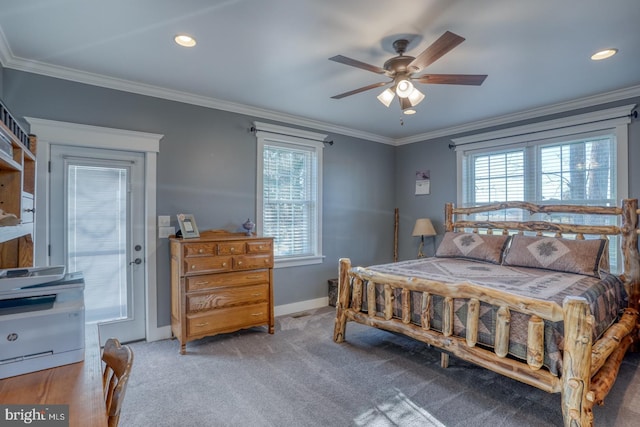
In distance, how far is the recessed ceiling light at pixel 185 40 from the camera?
2.28 metres

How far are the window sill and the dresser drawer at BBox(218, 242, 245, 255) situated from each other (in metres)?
0.75

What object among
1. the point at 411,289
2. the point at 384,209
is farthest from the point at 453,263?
the point at 384,209

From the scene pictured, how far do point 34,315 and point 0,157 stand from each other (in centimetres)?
64

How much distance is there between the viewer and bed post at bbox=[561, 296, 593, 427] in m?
1.79

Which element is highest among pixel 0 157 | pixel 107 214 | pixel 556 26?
pixel 556 26

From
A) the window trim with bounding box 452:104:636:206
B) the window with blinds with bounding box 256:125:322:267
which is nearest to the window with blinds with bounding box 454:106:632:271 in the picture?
the window trim with bounding box 452:104:636:206

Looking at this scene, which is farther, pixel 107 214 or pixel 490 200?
pixel 490 200

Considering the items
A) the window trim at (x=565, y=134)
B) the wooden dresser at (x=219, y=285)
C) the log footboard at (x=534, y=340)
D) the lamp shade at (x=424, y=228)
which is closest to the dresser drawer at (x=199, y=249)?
the wooden dresser at (x=219, y=285)

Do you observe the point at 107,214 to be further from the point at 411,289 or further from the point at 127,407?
the point at 411,289

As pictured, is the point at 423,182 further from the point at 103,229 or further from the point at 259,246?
the point at 103,229

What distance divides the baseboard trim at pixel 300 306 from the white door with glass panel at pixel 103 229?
1533 millimetres

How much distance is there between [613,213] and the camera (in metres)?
3.18

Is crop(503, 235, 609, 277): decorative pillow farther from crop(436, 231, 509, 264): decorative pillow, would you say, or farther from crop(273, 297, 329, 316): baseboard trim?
crop(273, 297, 329, 316): baseboard trim
